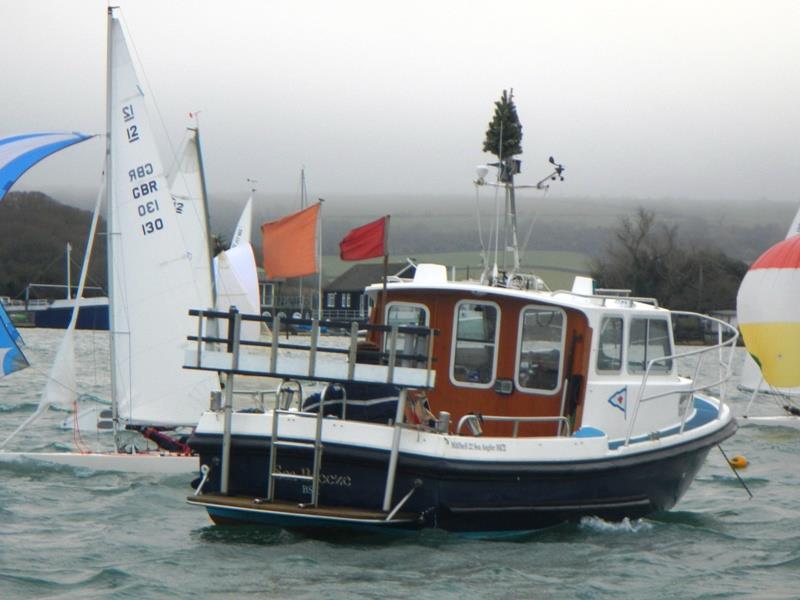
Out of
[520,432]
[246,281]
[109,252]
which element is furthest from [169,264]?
[520,432]

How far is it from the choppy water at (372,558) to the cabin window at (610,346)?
153 cm

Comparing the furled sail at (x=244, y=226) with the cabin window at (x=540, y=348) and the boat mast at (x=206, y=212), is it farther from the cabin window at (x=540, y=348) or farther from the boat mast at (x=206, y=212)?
the cabin window at (x=540, y=348)

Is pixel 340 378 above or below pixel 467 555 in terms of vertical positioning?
above

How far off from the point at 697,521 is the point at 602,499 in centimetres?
214

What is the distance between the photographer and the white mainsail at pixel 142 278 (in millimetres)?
19562

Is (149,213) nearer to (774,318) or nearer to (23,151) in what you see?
(23,151)

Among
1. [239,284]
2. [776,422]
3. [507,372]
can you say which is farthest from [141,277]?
[776,422]

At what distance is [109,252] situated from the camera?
1950cm

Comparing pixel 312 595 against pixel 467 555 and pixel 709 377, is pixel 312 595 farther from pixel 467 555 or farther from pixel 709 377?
pixel 709 377

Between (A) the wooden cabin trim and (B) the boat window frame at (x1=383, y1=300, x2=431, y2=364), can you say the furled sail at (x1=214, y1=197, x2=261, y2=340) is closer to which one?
(B) the boat window frame at (x1=383, y1=300, x2=431, y2=364)

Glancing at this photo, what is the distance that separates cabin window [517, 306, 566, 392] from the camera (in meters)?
12.9

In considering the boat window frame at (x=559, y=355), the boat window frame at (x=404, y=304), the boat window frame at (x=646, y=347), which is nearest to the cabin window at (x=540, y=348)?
the boat window frame at (x=559, y=355)

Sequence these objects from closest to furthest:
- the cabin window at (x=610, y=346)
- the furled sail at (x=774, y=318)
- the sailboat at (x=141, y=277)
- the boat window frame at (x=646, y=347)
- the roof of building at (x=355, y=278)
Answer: the cabin window at (x=610, y=346)
the boat window frame at (x=646, y=347)
the sailboat at (x=141, y=277)
the furled sail at (x=774, y=318)
the roof of building at (x=355, y=278)

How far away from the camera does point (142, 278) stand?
64.8ft
